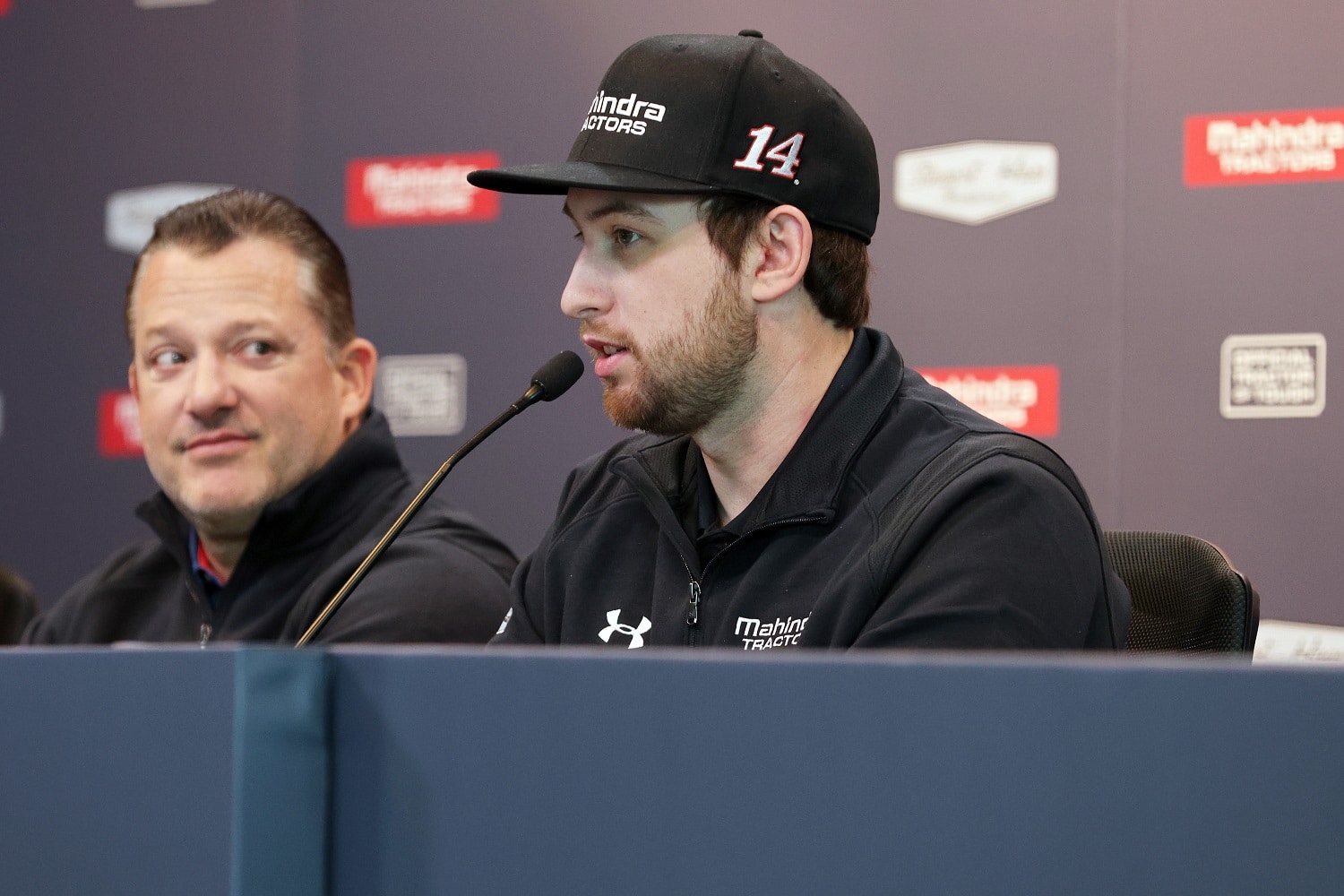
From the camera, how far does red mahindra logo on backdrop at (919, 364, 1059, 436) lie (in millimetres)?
2480

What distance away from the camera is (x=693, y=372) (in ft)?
4.79

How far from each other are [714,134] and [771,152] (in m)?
0.06

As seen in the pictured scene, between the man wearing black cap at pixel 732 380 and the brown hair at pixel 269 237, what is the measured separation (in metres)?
0.60

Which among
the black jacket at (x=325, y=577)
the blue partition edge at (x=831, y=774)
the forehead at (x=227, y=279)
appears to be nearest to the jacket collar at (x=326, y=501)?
the black jacket at (x=325, y=577)

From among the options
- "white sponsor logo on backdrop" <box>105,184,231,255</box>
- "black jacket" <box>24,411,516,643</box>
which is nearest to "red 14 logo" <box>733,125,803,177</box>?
"black jacket" <box>24,411,516,643</box>

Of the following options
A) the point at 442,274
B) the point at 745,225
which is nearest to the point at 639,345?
the point at 745,225

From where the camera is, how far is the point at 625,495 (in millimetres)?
1533

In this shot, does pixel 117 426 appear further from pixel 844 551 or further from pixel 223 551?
pixel 844 551

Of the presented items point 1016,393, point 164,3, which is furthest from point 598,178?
point 164,3

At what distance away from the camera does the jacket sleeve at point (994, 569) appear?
1172mm

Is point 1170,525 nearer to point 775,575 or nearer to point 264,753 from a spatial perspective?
point 775,575

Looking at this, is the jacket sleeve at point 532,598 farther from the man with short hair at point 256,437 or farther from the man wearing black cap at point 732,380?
the man with short hair at point 256,437

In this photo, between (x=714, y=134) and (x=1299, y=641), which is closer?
(x=714, y=134)

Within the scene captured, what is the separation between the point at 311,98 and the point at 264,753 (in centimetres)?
252
